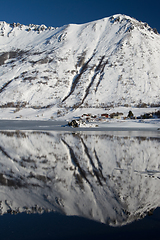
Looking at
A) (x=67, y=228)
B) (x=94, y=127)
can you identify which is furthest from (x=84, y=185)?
(x=94, y=127)

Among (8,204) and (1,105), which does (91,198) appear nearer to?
(8,204)

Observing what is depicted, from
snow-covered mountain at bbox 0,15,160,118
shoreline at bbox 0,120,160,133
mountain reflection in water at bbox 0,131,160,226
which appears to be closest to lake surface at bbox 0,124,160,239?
mountain reflection in water at bbox 0,131,160,226

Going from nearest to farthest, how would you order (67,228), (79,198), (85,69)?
(67,228) → (79,198) → (85,69)

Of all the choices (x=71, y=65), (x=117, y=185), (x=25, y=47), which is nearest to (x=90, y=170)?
(x=117, y=185)

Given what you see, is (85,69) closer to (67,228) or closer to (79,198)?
(79,198)

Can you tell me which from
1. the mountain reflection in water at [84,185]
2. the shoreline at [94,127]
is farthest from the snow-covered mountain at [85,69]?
the mountain reflection in water at [84,185]
